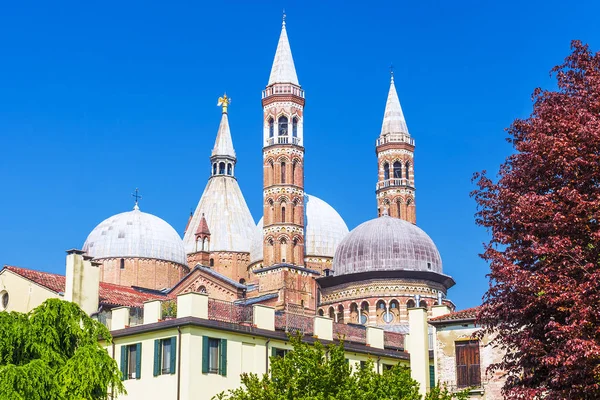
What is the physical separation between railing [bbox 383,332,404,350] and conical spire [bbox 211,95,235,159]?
5356 cm

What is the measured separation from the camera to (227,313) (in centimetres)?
3312

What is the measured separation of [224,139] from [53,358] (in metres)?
68.7

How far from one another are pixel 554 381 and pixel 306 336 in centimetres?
1870

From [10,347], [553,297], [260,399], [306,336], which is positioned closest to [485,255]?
[553,297]

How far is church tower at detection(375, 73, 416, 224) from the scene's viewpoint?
8038 cm

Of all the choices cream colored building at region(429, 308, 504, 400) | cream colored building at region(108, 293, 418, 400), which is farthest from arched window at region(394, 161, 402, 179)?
cream colored building at region(429, 308, 504, 400)

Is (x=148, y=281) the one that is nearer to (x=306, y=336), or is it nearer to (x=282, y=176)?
(x=282, y=176)

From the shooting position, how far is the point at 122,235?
3036 inches

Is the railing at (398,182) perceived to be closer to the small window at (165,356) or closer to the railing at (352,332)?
the railing at (352,332)

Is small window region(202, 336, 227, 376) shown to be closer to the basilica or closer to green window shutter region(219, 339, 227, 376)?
green window shutter region(219, 339, 227, 376)

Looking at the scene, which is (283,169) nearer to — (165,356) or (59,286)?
(59,286)

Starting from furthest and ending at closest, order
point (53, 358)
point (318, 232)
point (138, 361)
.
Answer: point (318, 232) → point (138, 361) → point (53, 358)

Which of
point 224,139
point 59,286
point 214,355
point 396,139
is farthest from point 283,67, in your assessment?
point 214,355

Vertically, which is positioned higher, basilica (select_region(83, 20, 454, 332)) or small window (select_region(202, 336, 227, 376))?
basilica (select_region(83, 20, 454, 332))
